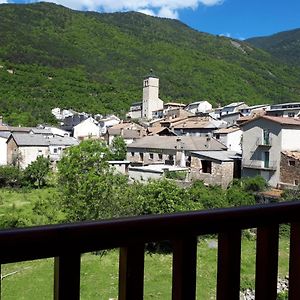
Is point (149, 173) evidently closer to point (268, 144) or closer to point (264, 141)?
point (264, 141)

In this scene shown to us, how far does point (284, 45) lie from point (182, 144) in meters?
65.1

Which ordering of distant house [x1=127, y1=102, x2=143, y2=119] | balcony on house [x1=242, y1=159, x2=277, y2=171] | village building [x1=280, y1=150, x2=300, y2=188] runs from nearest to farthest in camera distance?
village building [x1=280, y1=150, x2=300, y2=188], balcony on house [x1=242, y1=159, x2=277, y2=171], distant house [x1=127, y1=102, x2=143, y2=119]

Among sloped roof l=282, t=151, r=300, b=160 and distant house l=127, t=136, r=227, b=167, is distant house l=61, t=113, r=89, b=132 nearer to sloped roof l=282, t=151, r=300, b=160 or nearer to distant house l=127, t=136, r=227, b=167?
distant house l=127, t=136, r=227, b=167

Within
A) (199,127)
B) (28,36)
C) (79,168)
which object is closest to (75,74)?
(28,36)

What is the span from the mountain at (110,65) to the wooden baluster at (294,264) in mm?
34625

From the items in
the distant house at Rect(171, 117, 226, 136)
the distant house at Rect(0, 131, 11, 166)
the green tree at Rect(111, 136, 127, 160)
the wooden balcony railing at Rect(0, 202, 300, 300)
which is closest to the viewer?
the wooden balcony railing at Rect(0, 202, 300, 300)

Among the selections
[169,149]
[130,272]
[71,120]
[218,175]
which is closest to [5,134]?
[169,149]

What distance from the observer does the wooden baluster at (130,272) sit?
68 centimetres

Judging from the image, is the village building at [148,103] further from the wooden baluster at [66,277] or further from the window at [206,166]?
the wooden baluster at [66,277]

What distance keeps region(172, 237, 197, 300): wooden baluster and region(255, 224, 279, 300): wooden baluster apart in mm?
184

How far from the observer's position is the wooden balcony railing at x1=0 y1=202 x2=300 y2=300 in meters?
0.59

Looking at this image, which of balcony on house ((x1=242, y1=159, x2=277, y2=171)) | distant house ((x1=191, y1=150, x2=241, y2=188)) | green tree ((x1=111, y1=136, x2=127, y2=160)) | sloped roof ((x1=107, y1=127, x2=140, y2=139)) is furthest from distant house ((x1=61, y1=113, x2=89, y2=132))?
balcony on house ((x1=242, y1=159, x2=277, y2=171))

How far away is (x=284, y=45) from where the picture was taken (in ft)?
251

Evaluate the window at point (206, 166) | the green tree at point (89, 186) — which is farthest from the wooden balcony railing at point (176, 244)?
the window at point (206, 166)
